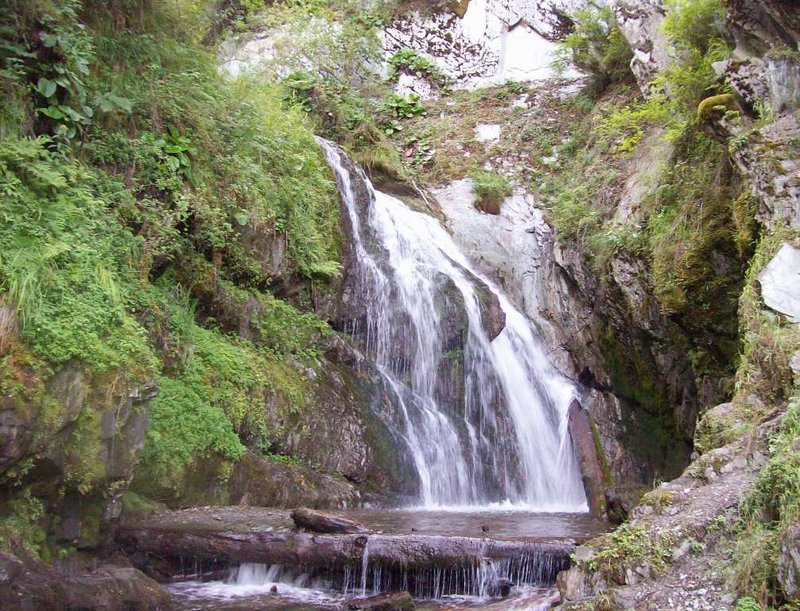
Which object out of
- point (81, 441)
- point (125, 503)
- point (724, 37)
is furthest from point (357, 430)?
point (724, 37)

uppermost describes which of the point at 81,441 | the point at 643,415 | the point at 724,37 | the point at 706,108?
the point at 724,37

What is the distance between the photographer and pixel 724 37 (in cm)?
955

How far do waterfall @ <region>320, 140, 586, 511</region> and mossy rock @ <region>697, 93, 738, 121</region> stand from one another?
193 inches

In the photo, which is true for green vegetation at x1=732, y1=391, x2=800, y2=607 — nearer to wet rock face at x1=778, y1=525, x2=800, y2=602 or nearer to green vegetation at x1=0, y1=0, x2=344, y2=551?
wet rock face at x1=778, y1=525, x2=800, y2=602

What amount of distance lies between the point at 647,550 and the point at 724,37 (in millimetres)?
7804

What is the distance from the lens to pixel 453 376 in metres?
11.5

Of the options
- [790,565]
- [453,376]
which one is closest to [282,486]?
[453,376]

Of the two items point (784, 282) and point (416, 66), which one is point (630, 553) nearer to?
point (784, 282)

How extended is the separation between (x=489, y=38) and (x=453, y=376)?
14.9 meters

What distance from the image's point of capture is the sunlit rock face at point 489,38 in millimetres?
21594

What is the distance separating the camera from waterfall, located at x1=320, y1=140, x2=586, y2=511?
1049cm

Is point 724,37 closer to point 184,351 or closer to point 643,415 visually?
point 643,415

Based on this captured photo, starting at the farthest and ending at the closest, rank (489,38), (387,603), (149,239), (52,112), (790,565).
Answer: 1. (489,38)
2. (149,239)
3. (52,112)
4. (387,603)
5. (790,565)

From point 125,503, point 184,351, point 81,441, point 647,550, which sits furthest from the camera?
point 184,351
